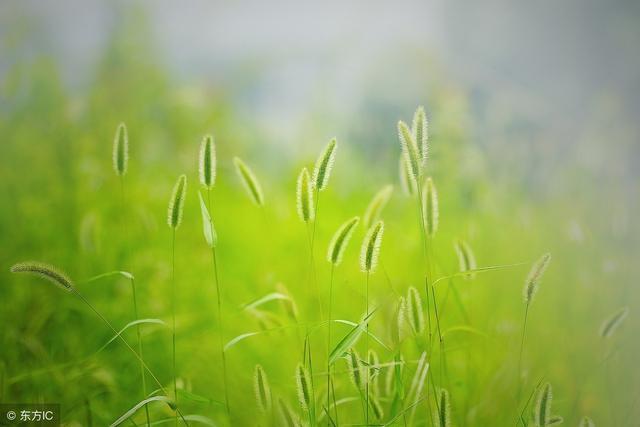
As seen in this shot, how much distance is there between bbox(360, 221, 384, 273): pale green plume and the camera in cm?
68

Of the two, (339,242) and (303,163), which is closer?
(339,242)

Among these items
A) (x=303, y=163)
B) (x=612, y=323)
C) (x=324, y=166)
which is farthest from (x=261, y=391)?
(x=303, y=163)

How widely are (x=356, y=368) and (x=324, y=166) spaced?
0.80 feet

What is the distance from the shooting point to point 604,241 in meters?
1.46

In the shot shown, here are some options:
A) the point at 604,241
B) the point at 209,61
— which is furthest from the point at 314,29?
the point at 604,241

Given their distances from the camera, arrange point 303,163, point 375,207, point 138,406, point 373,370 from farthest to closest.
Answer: point 303,163, point 375,207, point 373,370, point 138,406

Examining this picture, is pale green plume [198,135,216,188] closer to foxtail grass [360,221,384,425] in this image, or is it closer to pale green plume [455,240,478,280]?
foxtail grass [360,221,384,425]

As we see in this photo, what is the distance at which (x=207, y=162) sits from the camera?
755mm

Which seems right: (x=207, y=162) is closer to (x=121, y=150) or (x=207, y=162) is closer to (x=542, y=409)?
(x=121, y=150)

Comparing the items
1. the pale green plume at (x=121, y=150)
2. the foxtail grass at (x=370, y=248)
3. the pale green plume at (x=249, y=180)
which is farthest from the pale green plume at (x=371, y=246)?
the pale green plume at (x=121, y=150)

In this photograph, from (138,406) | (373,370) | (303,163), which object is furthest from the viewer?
(303,163)

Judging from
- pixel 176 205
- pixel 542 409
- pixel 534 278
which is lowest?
pixel 542 409

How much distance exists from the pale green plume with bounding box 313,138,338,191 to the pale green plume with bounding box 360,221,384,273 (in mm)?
86

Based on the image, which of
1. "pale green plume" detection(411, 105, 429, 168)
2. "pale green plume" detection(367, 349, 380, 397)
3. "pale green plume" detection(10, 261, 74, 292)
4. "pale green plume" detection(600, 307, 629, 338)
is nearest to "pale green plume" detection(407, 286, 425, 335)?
"pale green plume" detection(367, 349, 380, 397)
